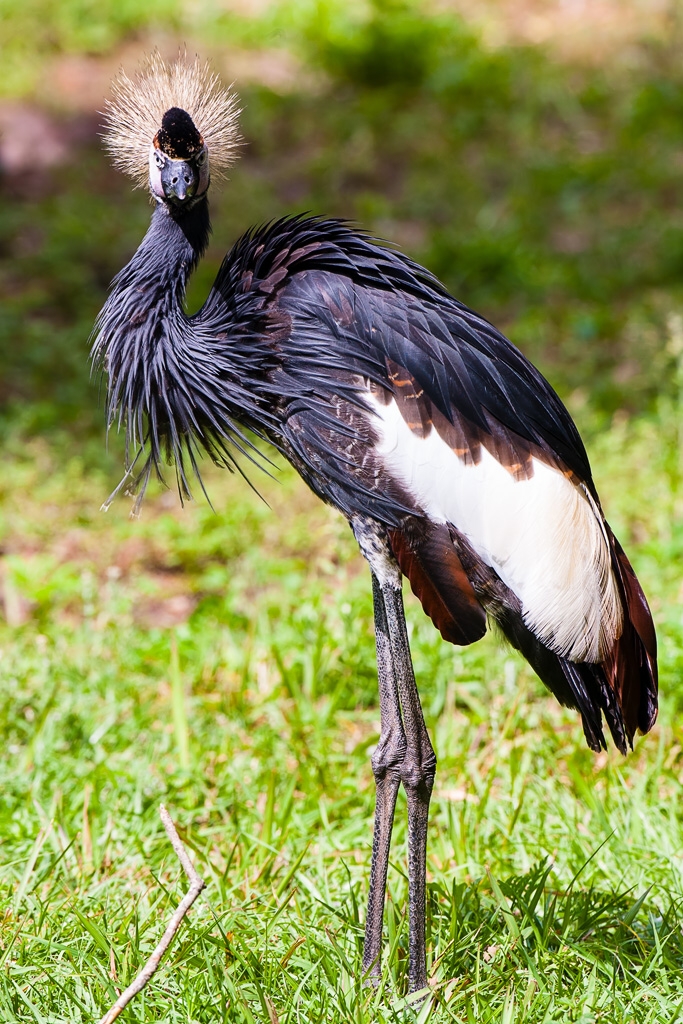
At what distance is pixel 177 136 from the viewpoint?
2648mm

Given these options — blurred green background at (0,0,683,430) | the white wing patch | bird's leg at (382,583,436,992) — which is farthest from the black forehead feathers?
blurred green background at (0,0,683,430)

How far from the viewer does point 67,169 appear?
8617mm

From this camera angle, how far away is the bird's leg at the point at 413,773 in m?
2.52

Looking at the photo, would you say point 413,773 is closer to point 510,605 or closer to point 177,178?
point 510,605

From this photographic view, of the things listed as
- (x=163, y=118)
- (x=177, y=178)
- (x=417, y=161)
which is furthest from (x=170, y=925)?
(x=417, y=161)

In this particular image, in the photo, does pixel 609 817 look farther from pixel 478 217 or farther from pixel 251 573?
pixel 478 217

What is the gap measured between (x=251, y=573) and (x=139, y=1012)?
8.07 ft

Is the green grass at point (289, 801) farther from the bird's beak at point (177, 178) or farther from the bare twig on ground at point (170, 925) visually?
the bird's beak at point (177, 178)

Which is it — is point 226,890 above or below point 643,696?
below

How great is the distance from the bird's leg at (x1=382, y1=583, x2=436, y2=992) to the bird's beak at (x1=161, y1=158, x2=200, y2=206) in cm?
112

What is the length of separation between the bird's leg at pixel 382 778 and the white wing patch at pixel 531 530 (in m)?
0.29

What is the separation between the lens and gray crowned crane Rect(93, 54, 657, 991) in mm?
2518

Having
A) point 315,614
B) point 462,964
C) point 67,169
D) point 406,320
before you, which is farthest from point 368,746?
point 67,169

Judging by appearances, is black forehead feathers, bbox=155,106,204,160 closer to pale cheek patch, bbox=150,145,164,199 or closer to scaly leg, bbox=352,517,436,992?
pale cheek patch, bbox=150,145,164,199
